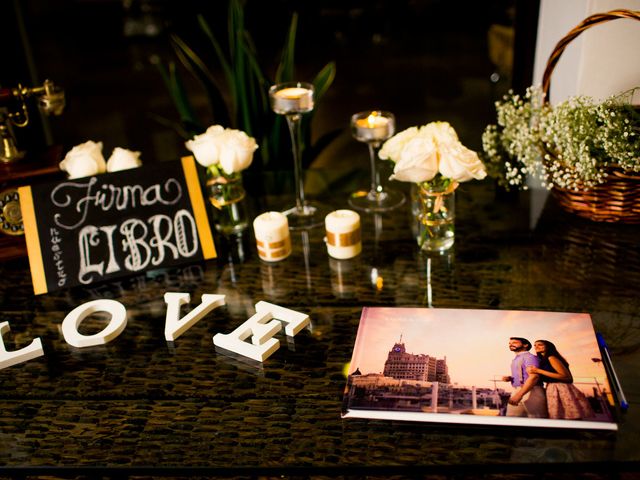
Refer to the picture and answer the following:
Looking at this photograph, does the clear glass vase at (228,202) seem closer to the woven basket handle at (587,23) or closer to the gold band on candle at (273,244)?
the gold band on candle at (273,244)

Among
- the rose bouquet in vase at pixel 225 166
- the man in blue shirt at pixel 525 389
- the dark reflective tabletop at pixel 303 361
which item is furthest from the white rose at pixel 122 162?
the man in blue shirt at pixel 525 389

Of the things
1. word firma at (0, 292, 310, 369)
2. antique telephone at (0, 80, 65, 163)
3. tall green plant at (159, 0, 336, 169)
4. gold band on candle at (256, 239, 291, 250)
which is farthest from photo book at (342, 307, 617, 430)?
tall green plant at (159, 0, 336, 169)

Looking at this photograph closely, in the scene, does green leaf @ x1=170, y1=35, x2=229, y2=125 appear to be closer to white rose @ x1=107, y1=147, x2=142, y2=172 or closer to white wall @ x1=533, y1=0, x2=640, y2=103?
white rose @ x1=107, y1=147, x2=142, y2=172

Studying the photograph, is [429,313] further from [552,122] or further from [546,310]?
[552,122]

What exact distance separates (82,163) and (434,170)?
2.08 feet

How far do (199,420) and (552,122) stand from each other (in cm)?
76

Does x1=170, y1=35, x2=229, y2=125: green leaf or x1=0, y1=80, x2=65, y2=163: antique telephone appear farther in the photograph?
x1=170, y1=35, x2=229, y2=125: green leaf

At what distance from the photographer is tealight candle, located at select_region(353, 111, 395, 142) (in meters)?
1.25

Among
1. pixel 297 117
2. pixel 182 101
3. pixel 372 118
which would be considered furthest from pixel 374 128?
pixel 182 101

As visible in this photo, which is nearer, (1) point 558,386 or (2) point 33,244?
(1) point 558,386

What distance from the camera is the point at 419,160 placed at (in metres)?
1.06

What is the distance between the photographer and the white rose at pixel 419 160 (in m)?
1.06

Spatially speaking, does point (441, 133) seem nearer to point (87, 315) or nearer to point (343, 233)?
point (343, 233)

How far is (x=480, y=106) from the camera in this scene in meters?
3.44
